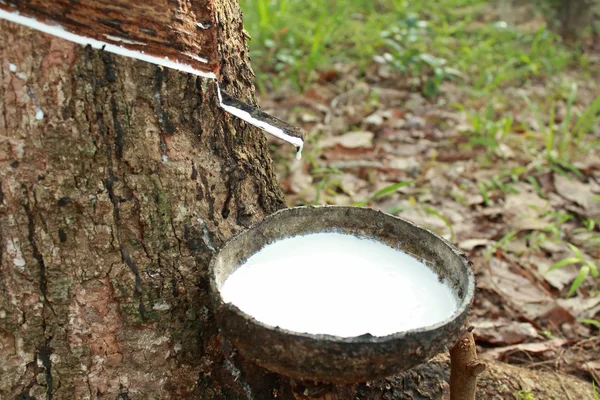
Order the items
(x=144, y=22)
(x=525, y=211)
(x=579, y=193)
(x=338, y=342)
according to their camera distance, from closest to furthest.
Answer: (x=338, y=342) → (x=144, y=22) → (x=525, y=211) → (x=579, y=193)

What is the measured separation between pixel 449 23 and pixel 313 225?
4.10 metres

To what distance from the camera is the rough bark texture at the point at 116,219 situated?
1.26 m

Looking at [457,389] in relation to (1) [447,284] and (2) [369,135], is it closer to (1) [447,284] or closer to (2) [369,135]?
(1) [447,284]

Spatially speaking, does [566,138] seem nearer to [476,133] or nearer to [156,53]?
[476,133]

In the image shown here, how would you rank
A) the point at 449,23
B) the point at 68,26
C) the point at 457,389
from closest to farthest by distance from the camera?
1. the point at 68,26
2. the point at 457,389
3. the point at 449,23

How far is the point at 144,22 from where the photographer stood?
1.26m

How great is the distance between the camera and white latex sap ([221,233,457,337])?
4.28ft

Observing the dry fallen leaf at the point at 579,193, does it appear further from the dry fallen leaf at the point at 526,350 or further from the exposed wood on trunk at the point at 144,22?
the exposed wood on trunk at the point at 144,22

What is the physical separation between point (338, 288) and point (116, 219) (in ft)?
1.89

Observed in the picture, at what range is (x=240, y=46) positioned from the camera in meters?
1.59

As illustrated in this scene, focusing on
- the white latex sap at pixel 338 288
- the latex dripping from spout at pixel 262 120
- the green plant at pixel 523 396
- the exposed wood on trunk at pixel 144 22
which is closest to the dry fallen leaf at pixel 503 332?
the green plant at pixel 523 396

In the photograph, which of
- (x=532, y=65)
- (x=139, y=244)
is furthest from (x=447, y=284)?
(x=532, y=65)

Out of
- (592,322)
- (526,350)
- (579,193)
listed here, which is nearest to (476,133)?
(579,193)

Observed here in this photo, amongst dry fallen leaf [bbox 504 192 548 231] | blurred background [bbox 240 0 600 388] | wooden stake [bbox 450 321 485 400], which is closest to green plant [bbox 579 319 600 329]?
blurred background [bbox 240 0 600 388]
